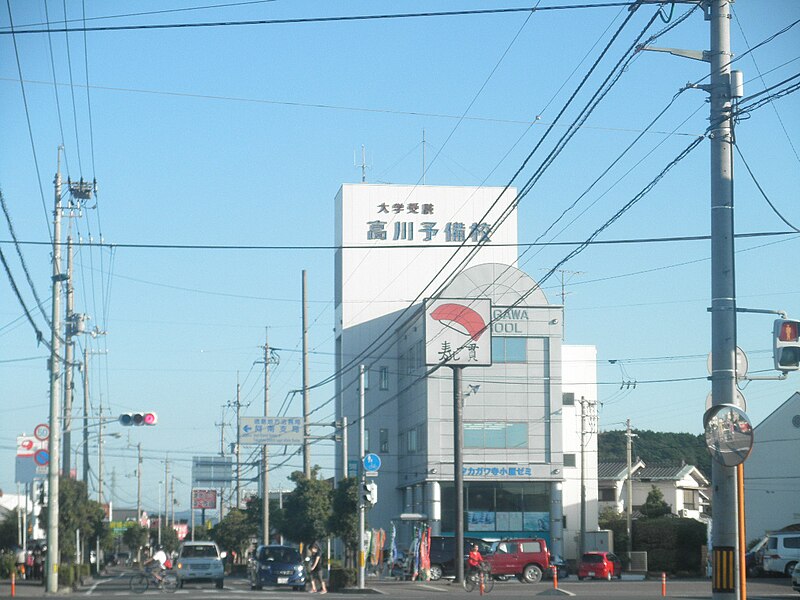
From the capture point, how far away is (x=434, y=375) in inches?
2511

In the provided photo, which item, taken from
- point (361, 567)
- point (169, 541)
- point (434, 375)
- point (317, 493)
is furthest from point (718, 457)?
point (169, 541)

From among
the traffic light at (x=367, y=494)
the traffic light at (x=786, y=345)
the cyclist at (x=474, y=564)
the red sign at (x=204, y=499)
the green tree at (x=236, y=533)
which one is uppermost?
the traffic light at (x=786, y=345)

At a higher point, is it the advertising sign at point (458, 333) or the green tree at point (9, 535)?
the advertising sign at point (458, 333)

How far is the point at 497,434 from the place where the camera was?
63156 millimetres

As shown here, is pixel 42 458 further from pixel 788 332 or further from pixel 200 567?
pixel 788 332

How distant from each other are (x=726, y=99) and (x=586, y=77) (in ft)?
11.6

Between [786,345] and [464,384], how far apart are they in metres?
49.5

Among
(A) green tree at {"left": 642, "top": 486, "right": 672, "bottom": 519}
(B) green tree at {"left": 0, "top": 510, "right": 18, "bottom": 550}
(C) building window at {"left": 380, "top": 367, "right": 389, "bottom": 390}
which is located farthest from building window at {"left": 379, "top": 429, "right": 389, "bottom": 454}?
(B) green tree at {"left": 0, "top": 510, "right": 18, "bottom": 550}

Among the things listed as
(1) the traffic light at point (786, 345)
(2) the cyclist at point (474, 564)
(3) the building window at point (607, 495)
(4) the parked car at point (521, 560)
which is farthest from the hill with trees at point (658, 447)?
(1) the traffic light at point (786, 345)

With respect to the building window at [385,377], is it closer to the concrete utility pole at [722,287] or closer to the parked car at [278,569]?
the parked car at [278,569]

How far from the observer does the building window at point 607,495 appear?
85.6 metres

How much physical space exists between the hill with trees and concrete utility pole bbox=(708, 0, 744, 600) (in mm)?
100262

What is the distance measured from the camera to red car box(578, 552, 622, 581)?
49.4 meters

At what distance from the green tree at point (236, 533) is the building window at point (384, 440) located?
36.4 ft
